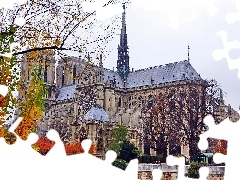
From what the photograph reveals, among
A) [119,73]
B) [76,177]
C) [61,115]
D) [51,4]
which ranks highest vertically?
[119,73]

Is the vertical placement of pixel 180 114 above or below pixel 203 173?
above

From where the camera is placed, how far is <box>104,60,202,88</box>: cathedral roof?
33969 mm

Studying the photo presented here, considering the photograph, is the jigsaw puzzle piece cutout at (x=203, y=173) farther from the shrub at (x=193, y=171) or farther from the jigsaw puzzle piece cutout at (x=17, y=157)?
the shrub at (x=193, y=171)

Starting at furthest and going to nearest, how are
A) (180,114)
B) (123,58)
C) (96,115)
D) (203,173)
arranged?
(123,58) < (96,115) < (180,114) < (203,173)

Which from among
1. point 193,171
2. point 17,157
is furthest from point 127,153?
point 17,157

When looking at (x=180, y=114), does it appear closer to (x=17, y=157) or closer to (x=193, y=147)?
(x=193, y=147)

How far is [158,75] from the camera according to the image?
36.2 metres

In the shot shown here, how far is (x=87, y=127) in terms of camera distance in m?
27.7

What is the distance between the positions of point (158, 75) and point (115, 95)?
139 inches

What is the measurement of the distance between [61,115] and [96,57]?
32708mm

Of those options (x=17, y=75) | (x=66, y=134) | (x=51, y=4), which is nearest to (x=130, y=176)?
(x=17, y=75)

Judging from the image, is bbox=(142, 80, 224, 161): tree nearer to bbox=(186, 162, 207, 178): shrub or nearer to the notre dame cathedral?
the notre dame cathedral

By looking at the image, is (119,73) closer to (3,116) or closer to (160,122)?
(160,122)

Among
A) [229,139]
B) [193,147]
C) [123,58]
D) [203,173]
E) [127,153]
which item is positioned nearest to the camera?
[203,173]
